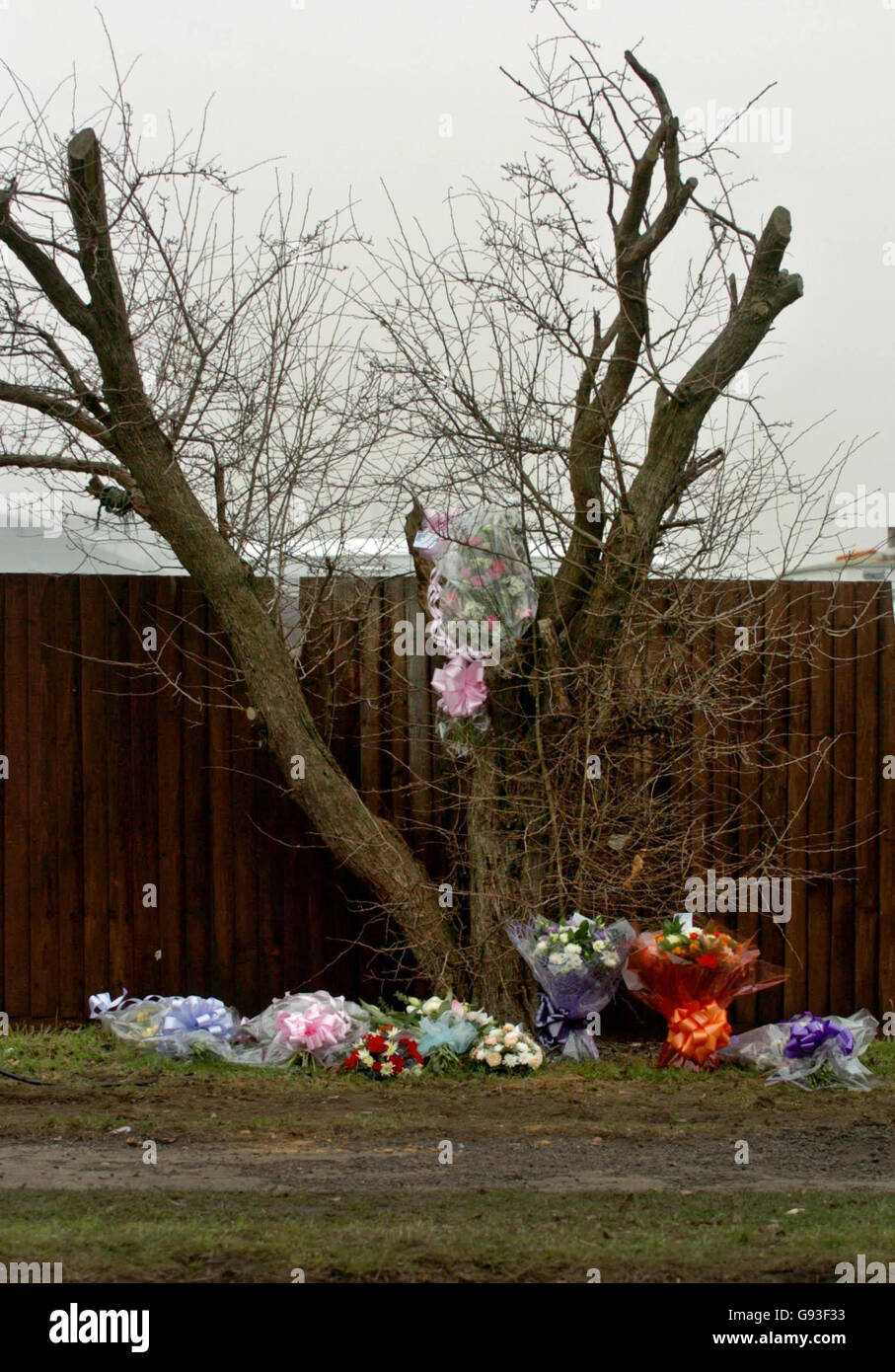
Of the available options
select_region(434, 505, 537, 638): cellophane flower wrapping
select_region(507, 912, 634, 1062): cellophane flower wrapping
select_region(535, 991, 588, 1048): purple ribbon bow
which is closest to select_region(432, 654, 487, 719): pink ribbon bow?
select_region(434, 505, 537, 638): cellophane flower wrapping

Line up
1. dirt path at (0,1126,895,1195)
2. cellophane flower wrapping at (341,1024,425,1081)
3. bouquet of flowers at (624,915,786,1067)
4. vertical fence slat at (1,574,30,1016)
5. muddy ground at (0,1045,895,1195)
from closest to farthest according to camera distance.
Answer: dirt path at (0,1126,895,1195), muddy ground at (0,1045,895,1195), cellophane flower wrapping at (341,1024,425,1081), bouquet of flowers at (624,915,786,1067), vertical fence slat at (1,574,30,1016)

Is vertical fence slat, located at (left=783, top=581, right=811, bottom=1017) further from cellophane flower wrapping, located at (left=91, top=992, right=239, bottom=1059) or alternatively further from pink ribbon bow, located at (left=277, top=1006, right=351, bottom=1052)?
cellophane flower wrapping, located at (left=91, top=992, right=239, bottom=1059)

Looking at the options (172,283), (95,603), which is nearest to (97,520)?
(95,603)

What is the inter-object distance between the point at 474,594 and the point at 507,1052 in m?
2.47

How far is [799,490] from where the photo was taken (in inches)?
307

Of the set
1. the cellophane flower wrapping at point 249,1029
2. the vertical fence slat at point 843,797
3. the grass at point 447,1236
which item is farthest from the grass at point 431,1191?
the vertical fence slat at point 843,797

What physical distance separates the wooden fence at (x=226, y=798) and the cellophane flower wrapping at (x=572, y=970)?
1074mm

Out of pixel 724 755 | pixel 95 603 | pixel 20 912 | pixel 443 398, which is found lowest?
pixel 20 912

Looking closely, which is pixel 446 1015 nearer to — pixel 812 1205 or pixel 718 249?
pixel 812 1205

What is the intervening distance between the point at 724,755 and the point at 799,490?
5.43 ft

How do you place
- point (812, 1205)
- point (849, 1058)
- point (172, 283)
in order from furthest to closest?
1. point (172, 283)
2. point (849, 1058)
3. point (812, 1205)

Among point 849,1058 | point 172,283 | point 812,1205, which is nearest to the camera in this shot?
point 812,1205

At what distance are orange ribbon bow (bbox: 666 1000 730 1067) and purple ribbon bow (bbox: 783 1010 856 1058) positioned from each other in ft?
1.24

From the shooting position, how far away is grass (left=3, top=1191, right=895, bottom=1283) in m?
4.14
